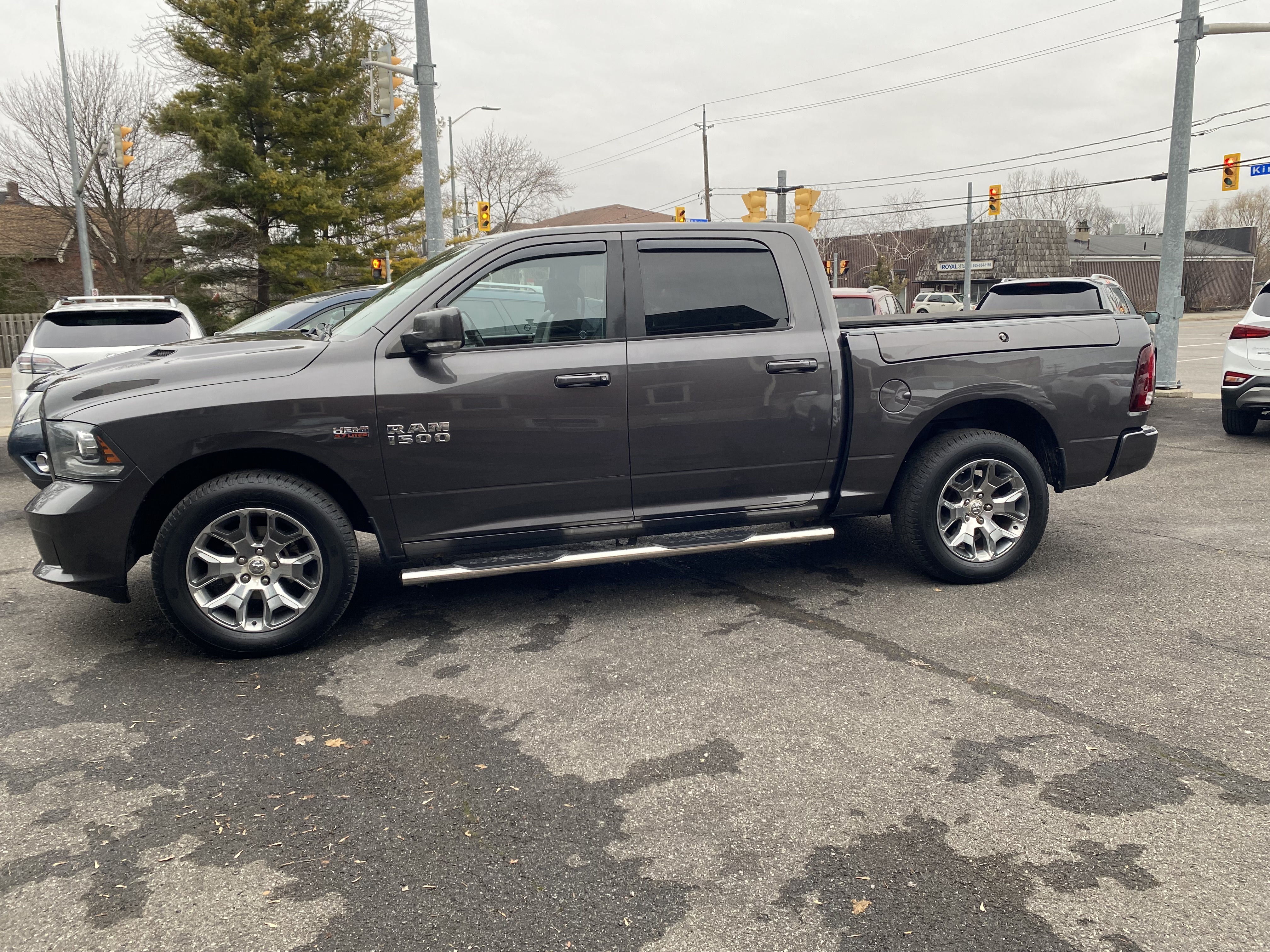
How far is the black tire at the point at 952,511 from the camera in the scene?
518 centimetres

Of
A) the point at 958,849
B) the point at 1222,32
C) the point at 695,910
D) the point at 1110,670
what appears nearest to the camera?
the point at 695,910

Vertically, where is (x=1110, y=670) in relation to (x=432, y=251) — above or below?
below

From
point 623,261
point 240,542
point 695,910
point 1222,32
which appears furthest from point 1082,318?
point 1222,32

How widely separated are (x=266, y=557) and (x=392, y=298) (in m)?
1.43

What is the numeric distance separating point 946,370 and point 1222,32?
13.1 meters

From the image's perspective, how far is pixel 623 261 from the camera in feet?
15.6

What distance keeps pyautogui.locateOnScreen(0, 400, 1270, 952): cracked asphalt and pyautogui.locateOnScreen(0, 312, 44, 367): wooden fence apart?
3139 centimetres

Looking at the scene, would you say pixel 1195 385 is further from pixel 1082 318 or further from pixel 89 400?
pixel 89 400

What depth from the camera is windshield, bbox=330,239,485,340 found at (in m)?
4.58

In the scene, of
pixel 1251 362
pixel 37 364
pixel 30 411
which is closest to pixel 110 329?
pixel 37 364

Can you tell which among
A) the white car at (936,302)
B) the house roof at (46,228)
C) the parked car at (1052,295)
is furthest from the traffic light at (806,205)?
the house roof at (46,228)

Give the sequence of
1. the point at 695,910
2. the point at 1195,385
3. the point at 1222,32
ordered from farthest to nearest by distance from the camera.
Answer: the point at 1195,385 < the point at 1222,32 < the point at 695,910

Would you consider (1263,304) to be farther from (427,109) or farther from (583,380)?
(427,109)

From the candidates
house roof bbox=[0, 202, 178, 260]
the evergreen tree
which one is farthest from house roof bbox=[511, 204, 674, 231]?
house roof bbox=[0, 202, 178, 260]
